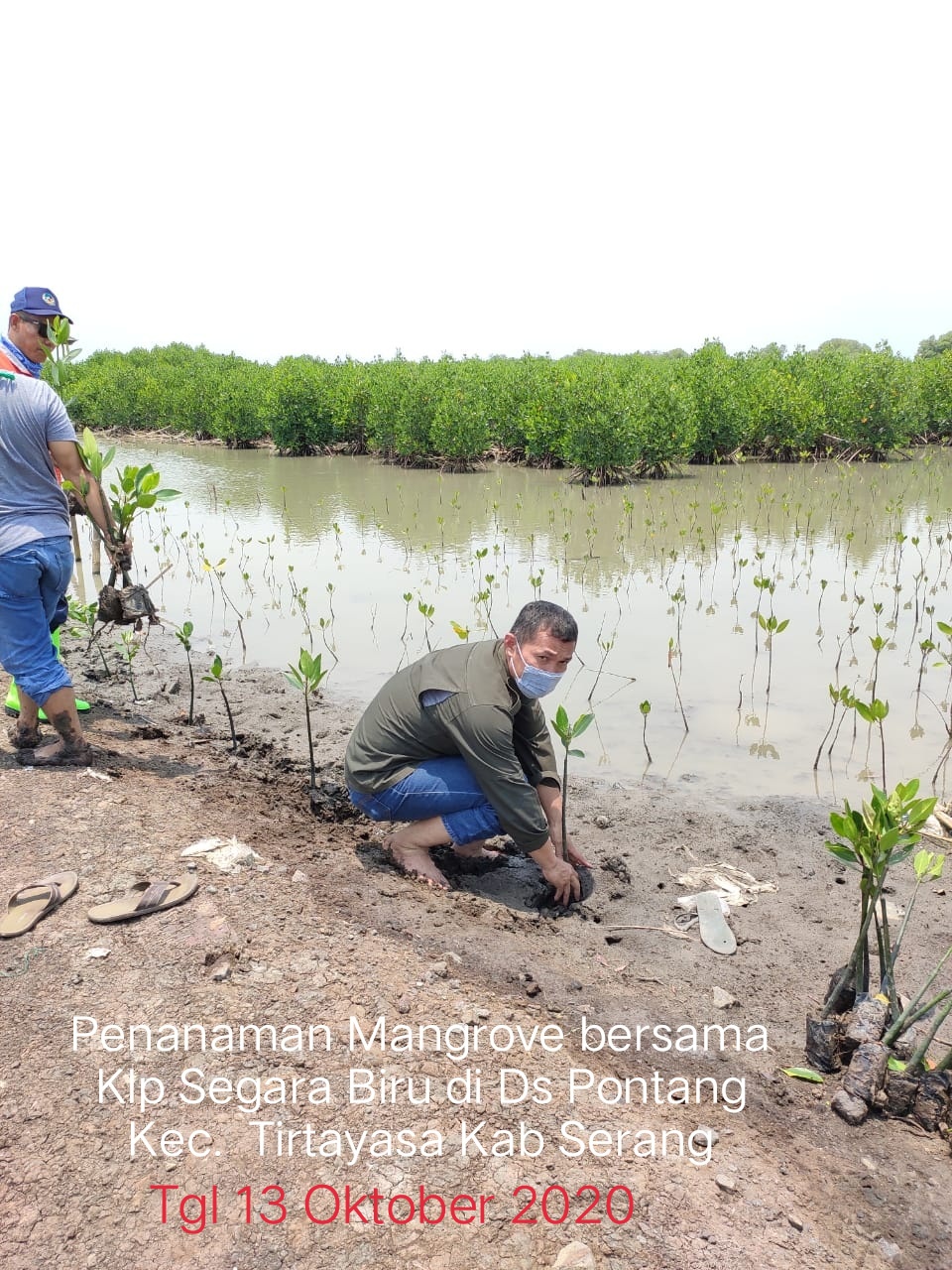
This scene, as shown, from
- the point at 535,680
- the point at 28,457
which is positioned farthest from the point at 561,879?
the point at 28,457

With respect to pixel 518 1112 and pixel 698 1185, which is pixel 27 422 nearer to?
pixel 518 1112

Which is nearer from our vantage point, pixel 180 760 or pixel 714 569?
pixel 180 760

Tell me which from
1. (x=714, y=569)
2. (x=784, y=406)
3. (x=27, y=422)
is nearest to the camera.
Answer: (x=27, y=422)

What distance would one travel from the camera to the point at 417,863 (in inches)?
143

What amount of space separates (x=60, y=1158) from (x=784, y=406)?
722 inches

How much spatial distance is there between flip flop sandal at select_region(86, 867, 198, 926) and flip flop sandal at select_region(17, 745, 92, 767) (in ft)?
4.24

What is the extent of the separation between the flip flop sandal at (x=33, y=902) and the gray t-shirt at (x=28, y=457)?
5.19 ft

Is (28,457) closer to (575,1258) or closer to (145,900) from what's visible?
(145,900)

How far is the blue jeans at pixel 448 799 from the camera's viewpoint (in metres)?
3.56

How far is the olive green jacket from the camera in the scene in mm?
3279

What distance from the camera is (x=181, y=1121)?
84.8 inches

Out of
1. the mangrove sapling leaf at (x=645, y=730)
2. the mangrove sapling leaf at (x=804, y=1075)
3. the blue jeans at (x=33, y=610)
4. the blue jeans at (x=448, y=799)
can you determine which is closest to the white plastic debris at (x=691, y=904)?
the blue jeans at (x=448, y=799)

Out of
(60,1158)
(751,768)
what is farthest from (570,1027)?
(751,768)

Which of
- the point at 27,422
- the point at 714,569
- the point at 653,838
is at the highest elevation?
the point at 27,422
